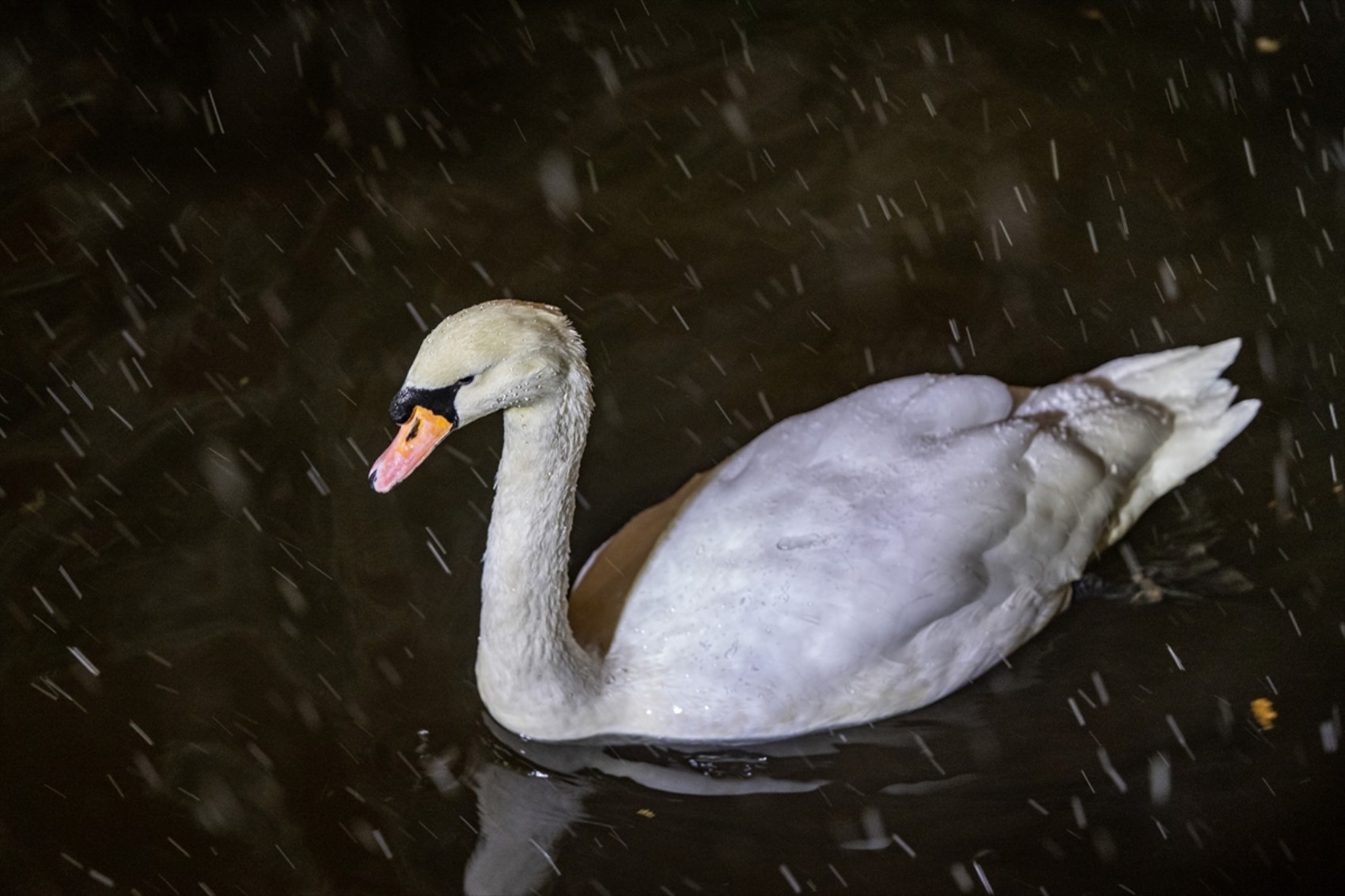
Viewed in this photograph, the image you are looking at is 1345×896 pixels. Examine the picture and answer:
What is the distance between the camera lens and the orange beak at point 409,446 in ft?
12.3

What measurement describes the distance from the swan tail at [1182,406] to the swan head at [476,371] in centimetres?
209

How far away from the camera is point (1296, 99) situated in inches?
292

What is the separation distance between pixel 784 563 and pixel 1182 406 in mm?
1678

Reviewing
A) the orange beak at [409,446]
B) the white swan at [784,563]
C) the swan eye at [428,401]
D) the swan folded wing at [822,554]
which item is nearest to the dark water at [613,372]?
the white swan at [784,563]

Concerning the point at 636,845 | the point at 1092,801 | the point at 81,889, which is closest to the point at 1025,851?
the point at 1092,801

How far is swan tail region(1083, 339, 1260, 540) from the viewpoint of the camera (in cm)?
502

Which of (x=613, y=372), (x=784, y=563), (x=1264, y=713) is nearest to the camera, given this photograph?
(x=784, y=563)

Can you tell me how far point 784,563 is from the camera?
419 cm

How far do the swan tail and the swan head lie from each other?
6.87 feet

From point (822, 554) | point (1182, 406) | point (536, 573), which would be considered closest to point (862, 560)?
point (822, 554)

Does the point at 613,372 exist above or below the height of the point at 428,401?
below

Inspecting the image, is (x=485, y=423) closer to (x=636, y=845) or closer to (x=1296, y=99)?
(x=636, y=845)

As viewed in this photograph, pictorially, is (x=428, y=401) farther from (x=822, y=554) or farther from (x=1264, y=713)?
(x=1264, y=713)

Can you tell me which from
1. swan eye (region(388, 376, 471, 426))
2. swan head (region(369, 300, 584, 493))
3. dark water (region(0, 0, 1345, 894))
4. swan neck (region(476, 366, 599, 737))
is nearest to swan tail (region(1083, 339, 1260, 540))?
dark water (region(0, 0, 1345, 894))
